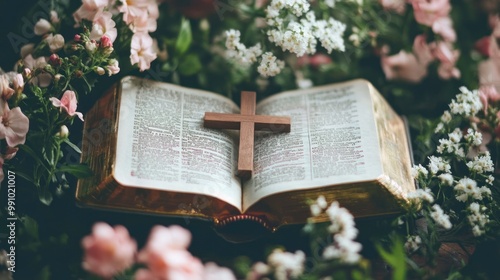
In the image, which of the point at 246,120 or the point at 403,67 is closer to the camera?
the point at 246,120

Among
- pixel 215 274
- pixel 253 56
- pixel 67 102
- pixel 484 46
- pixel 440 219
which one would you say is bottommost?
pixel 215 274

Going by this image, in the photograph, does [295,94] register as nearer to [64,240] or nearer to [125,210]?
[125,210]

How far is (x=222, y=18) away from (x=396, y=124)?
580 mm

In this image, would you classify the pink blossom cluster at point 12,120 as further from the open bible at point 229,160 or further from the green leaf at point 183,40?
the green leaf at point 183,40

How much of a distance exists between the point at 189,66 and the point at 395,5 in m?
0.57

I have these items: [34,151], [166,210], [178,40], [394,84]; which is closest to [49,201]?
[34,151]

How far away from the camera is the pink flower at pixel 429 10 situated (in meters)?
1.31

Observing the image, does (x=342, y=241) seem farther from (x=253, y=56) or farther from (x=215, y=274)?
(x=253, y=56)

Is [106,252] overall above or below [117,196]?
below

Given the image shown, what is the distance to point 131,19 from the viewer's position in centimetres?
120

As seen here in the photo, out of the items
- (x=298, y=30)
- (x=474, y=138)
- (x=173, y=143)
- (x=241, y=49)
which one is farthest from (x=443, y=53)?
(x=173, y=143)

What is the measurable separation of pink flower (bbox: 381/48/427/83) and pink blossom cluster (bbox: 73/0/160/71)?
0.65 meters

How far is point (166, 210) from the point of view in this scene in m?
1.13

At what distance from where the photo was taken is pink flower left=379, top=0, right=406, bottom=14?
1392 mm
